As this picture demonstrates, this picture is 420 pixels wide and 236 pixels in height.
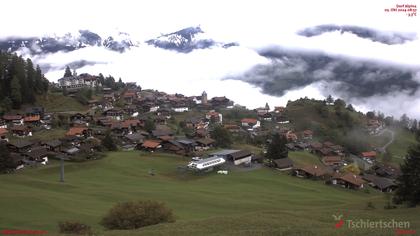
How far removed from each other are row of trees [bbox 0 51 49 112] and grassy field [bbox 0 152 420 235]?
39.7 m

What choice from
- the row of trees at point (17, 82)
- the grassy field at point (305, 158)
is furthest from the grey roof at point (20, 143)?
the grassy field at point (305, 158)

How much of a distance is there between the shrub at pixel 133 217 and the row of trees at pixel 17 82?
75.5 m

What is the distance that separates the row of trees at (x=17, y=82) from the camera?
101875 millimetres

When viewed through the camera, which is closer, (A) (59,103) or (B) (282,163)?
(B) (282,163)

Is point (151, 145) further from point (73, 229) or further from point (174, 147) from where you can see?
point (73, 229)

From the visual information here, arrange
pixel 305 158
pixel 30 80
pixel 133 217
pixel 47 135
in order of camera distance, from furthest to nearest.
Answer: pixel 30 80 < pixel 305 158 < pixel 47 135 < pixel 133 217

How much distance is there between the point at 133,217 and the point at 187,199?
17.6m

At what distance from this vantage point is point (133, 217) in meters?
32.8

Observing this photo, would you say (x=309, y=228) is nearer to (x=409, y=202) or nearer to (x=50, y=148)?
(x=409, y=202)

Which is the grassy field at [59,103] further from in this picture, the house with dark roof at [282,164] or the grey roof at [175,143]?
the house with dark roof at [282,164]

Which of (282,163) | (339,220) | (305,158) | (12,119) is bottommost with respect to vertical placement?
(305,158)

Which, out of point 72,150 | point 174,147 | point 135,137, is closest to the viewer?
point 72,150

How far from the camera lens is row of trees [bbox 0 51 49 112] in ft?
334

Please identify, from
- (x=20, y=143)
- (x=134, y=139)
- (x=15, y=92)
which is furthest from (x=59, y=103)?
(x=20, y=143)
